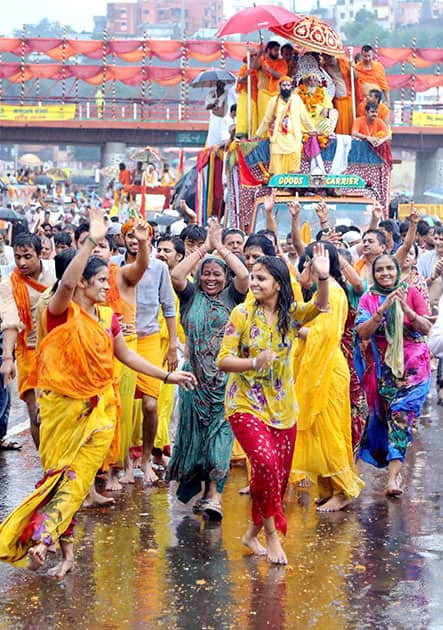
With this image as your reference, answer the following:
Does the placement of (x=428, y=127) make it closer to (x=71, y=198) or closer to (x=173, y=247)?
(x=71, y=198)

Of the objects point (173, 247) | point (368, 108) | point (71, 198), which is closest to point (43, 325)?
point (173, 247)

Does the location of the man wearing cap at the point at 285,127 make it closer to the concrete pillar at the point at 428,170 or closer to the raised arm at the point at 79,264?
the raised arm at the point at 79,264

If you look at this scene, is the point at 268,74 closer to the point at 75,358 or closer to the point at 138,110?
the point at 75,358

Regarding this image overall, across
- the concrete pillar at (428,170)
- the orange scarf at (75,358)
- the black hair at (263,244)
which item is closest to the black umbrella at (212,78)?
the black hair at (263,244)

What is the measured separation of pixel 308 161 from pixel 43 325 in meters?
→ 9.03

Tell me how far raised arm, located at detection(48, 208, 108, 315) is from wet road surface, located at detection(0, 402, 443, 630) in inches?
51.1

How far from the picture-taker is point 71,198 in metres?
46.4

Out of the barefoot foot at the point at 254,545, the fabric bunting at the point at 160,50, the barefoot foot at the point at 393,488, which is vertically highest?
the fabric bunting at the point at 160,50

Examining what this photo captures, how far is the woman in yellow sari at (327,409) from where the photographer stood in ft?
26.1

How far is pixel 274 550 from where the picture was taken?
669 centimetres

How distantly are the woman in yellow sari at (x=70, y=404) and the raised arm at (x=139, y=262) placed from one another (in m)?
0.93

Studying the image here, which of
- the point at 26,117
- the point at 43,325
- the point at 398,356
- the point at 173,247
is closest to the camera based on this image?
the point at 43,325

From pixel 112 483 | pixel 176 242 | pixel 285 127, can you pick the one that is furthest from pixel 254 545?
pixel 285 127

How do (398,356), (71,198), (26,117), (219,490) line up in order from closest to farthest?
(219,490) < (398,356) < (71,198) < (26,117)
